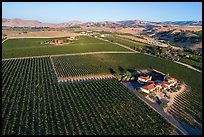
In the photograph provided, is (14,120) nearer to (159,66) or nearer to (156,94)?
(156,94)

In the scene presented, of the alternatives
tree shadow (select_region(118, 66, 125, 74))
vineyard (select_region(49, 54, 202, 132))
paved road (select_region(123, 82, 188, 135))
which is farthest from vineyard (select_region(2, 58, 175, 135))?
tree shadow (select_region(118, 66, 125, 74))

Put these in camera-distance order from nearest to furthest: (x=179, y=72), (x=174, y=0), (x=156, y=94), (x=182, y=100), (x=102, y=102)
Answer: (x=174, y=0), (x=102, y=102), (x=182, y=100), (x=156, y=94), (x=179, y=72)

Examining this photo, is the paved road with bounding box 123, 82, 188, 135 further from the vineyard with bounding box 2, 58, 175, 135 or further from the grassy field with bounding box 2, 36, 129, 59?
the grassy field with bounding box 2, 36, 129, 59

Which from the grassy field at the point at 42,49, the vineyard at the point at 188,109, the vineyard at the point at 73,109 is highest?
the grassy field at the point at 42,49

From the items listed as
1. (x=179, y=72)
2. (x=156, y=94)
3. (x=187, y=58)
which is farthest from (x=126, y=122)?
(x=187, y=58)

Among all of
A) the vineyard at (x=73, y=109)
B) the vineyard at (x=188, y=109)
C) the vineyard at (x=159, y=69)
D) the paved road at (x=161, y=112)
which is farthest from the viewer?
the vineyard at (x=159, y=69)

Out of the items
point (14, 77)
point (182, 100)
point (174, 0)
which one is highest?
point (174, 0)

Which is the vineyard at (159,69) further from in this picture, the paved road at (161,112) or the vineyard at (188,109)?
the paved road at (161,112)

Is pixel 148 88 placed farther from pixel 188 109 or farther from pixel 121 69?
pixel 121 69

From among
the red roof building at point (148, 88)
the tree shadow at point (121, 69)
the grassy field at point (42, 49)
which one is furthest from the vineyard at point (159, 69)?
the grassy field at point (42, 49)
